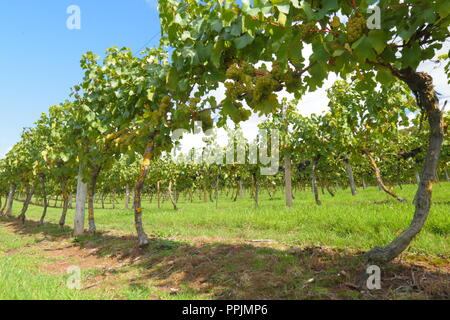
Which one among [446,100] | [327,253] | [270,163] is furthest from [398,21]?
[270,163]

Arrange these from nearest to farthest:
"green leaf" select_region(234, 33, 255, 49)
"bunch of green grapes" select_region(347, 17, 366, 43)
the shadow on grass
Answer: "bunch of green grapes" select_region(347, 17, 366, 43) < "green leaf" select_region(234, 33, 255, 49) < the shadow on grass

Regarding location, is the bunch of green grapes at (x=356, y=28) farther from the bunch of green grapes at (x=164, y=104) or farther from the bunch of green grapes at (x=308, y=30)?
the bunch of green grapes at (x=164, y=104)

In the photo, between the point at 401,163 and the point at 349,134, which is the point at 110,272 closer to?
the point at 349,134

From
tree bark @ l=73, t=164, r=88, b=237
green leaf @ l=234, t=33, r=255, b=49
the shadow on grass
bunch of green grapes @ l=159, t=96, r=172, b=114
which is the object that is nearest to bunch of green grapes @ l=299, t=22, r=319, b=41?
green leaf @ l=234, t=33, r=255, b=49

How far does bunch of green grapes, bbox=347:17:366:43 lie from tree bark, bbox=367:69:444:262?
1.64 metres

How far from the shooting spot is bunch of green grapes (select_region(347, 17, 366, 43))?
7.70 feet

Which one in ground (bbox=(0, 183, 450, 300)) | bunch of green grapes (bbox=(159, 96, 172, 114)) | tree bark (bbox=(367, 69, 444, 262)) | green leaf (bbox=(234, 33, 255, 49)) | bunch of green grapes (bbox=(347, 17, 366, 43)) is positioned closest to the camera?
bunch of green grapes (bbox=(347, 17, 366, 43))

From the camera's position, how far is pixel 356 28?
7.73 feet

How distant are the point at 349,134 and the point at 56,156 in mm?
12446

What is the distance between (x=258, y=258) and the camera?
484cm

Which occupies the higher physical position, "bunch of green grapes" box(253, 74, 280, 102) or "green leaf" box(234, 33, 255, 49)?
"green leaf" box(234, 33, 255, 49)

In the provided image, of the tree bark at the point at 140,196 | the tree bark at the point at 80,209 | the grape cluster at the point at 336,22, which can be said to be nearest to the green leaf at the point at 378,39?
the grape cluster at the point at 336,22

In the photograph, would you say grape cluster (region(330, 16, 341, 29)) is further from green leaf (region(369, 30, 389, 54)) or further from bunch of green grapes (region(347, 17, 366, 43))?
green leaf (region(369, 30, 389, 54))
